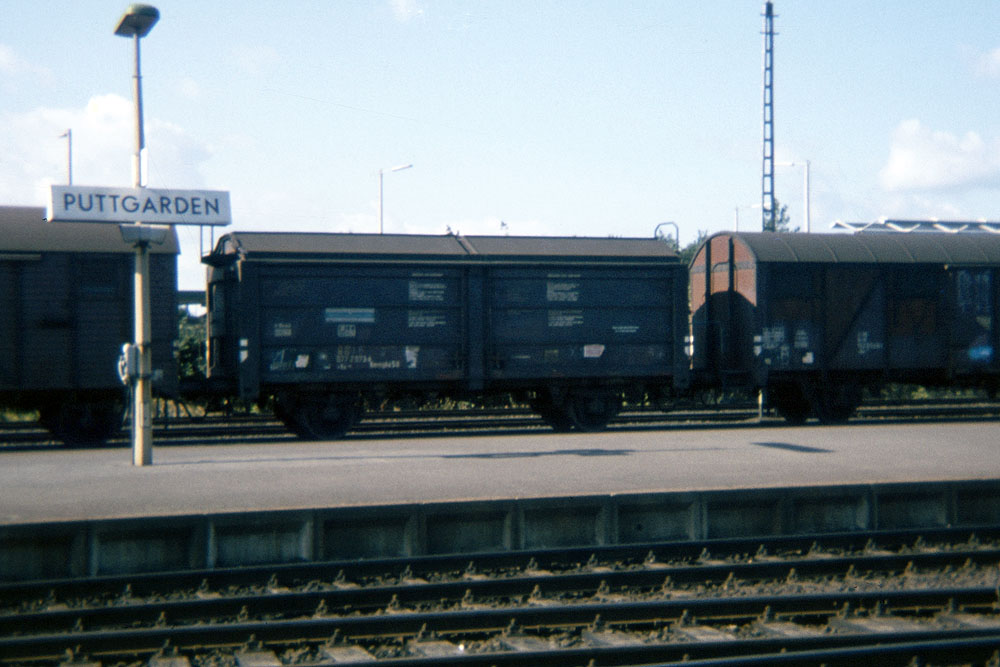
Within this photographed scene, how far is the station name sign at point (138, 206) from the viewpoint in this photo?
39.1 ft

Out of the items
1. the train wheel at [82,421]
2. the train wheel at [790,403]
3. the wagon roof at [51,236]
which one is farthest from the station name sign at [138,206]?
the train wheel at [790,403]

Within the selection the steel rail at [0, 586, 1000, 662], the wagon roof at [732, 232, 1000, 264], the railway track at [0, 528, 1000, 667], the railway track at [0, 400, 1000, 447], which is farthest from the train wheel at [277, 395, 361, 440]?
the steel rail at [0, 586, 1000, 662]

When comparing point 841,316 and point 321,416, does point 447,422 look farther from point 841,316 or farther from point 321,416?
point 841,316

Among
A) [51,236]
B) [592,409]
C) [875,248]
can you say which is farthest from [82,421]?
[875,248]

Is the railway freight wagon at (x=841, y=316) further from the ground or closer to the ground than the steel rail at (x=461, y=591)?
further from the ground

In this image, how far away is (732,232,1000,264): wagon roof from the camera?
18.3m

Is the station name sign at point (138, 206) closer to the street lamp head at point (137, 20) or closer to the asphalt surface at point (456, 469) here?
the street lamp head at point (137, 20)

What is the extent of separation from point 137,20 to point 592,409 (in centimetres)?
951

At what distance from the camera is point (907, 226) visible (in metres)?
33.4

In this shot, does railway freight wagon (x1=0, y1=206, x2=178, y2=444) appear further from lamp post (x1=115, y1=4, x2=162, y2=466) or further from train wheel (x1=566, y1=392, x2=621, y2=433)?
train wheel (x1=566, y1=392, x2=621, y2=433)

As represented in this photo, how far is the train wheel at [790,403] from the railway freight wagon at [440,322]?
106 inches

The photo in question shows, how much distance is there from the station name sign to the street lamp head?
75.4 inches

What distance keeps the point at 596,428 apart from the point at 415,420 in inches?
163

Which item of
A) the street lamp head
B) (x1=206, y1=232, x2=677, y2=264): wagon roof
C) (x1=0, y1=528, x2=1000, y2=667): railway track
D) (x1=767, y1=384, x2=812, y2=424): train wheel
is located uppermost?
the street lamp head
